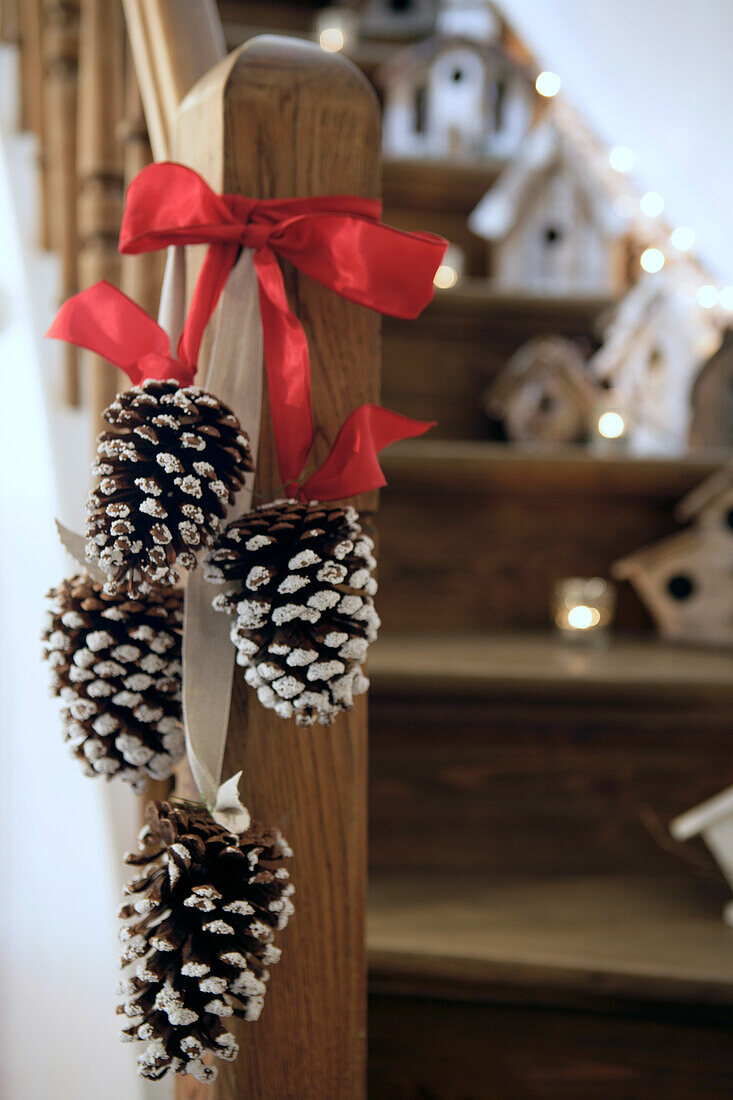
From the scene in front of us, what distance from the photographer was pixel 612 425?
143 cm

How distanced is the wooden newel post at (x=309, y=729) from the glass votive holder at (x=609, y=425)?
3.16ft

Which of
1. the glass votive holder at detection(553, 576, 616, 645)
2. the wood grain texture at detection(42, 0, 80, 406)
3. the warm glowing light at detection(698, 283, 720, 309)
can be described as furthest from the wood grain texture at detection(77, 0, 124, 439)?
the warm glowing light at detection(698, 283, 720, 309)

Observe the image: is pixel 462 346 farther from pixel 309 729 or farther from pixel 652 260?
pixel 309 729

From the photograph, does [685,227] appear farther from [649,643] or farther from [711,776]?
[711,776]

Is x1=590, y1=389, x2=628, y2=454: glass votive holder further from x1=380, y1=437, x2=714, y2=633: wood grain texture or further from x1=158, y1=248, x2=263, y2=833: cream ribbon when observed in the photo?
x1=158, y1=248, x2=263, y2=833: cream ribbon

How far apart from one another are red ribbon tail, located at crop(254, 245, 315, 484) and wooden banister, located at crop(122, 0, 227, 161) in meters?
0.19

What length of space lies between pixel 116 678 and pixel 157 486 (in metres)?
0.13

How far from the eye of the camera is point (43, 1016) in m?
1.13

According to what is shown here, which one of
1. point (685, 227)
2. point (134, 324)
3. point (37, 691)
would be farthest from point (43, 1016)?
point (685, 227)

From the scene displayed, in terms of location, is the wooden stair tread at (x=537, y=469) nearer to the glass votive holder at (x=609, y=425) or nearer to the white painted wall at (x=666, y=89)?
the glass votive holder at (x=609, y=425)

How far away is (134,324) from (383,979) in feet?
1.90

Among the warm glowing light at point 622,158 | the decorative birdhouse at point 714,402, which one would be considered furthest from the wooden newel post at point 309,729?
the warm glowing light at point 622,158

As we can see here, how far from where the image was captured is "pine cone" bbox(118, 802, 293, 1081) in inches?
15.1

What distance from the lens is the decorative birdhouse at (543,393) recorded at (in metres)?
1.34
